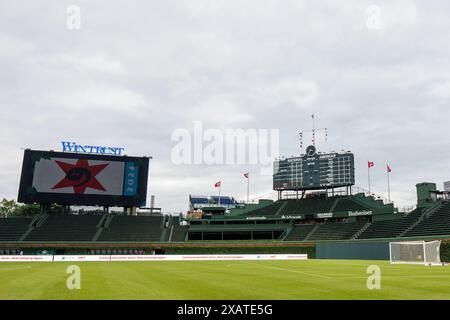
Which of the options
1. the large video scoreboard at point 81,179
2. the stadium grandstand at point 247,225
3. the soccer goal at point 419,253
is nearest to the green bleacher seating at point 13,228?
the stadium grandstand at point 247,225

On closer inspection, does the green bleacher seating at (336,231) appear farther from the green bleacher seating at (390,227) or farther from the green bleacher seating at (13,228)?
the green bleacher seating at (13,228)

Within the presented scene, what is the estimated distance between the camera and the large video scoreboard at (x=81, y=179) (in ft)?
266

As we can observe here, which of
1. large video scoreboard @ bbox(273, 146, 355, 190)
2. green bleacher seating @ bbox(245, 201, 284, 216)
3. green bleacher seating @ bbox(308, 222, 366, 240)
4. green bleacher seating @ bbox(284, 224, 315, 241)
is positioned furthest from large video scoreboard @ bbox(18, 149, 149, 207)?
green bleacher seating @ bbox(308, 222, 366, 240)

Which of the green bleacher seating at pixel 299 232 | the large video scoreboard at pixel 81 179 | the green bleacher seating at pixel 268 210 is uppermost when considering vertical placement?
the large video scoreboard at pixel 81 179

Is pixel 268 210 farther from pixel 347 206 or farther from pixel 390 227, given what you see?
pixel 390 227

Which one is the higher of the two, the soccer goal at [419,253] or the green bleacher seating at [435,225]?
the green bleacher seating at [435,225]

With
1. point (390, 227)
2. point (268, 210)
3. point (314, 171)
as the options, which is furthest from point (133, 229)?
point (390, 227)

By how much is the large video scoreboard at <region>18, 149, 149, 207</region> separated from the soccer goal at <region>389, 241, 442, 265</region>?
5311cm

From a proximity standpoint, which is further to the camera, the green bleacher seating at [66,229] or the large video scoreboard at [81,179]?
the large video scoreboard at [81,179]

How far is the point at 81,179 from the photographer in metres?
82.8

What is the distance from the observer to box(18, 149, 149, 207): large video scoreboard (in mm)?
81188

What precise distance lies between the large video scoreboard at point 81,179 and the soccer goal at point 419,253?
53.1 m

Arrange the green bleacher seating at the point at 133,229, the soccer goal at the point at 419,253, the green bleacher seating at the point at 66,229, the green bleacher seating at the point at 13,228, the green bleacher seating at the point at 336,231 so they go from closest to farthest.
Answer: the soccer goal at the point at 419,253, the green bleacher seating at the point at 336,231, the green bleacher seating at the point at 13,228, the green bleacher seating at the point at 66,229, the green bleacher seating at the point at 133,229
